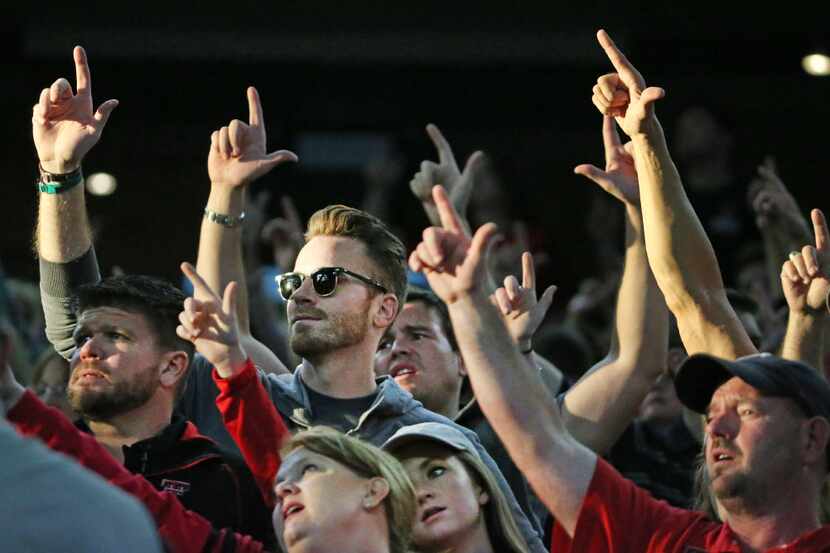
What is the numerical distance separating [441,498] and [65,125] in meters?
1.65

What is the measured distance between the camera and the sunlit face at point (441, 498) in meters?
4.05

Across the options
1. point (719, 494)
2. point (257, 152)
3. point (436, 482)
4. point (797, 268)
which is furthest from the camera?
point (257, 152)

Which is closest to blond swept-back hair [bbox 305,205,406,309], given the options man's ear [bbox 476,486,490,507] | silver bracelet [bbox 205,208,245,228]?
silver bracelet [bbox 205,208,245,228]

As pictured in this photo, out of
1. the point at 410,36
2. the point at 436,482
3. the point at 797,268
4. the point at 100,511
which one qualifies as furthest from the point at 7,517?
the point at 410,36

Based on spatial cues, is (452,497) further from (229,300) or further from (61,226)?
(61,226)

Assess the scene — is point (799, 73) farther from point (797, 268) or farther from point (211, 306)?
point (211, 306)

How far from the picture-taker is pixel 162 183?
10.8 meters

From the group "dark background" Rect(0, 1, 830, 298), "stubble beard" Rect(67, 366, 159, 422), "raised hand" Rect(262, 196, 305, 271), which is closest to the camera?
"stubble beard" Rect(67, 366, 159, 422)

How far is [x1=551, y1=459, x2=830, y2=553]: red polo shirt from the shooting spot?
146 inches

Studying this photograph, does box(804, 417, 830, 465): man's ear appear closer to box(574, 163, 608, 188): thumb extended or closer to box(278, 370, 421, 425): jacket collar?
box(574, 163, 608, 188): thumb extended

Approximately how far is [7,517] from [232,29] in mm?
8322

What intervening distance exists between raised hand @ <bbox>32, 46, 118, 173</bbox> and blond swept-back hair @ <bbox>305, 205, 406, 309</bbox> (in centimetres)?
67

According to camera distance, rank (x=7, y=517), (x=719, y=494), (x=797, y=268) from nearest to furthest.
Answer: (x=7, y=517), (x=719, y=494), (x=797, y=268)

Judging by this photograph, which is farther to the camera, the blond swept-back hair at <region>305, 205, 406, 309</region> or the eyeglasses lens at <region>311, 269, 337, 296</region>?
the blond swept-back hair at <region>305, 205, 406, 309</region>
